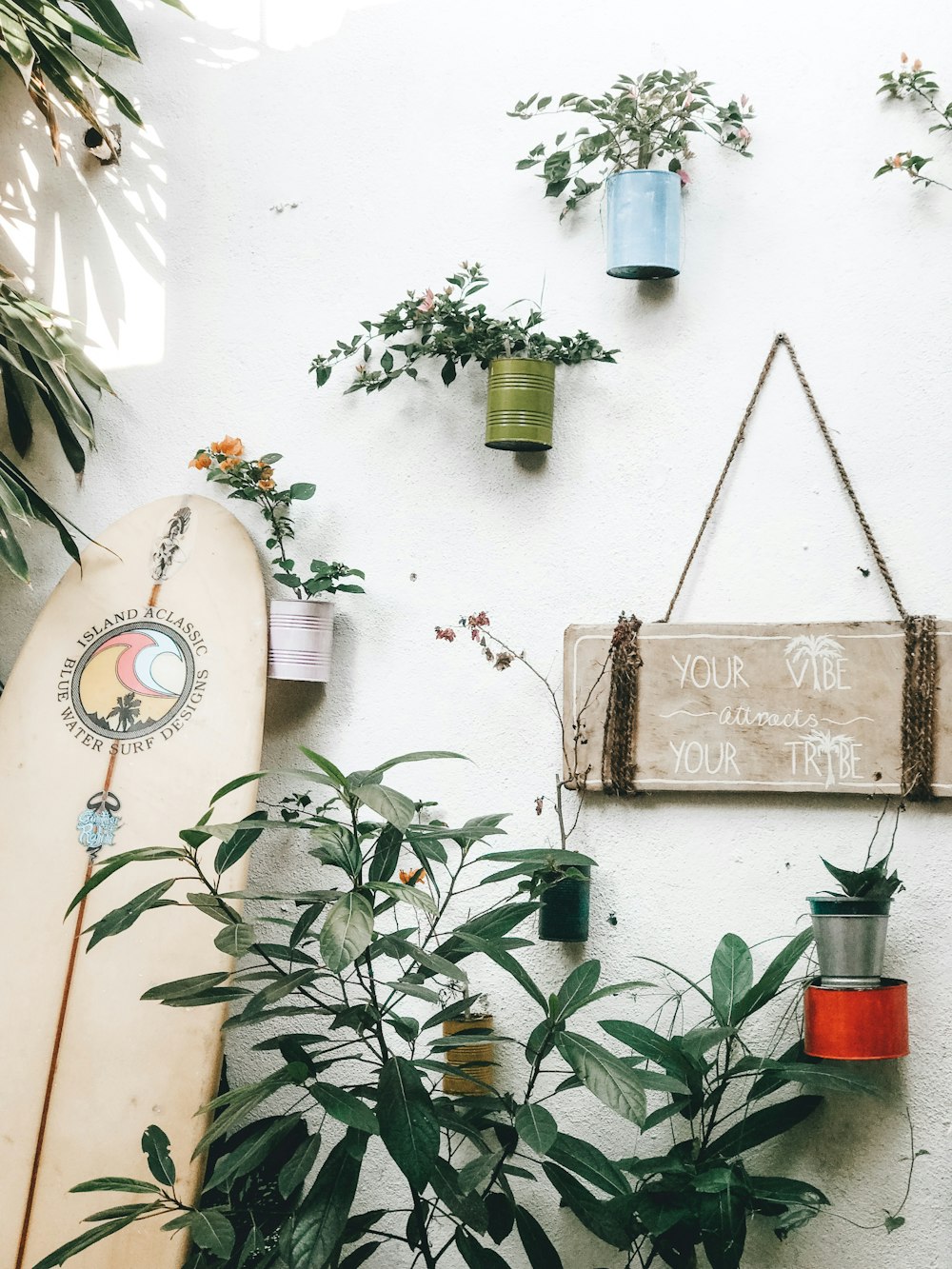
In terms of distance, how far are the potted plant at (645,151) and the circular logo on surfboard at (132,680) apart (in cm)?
114

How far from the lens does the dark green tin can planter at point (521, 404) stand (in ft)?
6.66

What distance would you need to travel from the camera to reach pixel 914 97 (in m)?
1.98

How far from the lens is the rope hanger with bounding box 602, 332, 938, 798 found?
6.03 ft

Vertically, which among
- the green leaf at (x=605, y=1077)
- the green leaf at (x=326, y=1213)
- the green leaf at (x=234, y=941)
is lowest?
the green leaf at (x=326, y=1213)

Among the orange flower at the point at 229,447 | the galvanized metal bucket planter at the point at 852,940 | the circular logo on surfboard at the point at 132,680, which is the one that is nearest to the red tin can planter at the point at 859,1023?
the galvanized metal bucket planter at the point at 852,940

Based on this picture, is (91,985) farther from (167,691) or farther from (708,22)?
(708,22)

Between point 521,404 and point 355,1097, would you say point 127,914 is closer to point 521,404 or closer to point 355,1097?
point 355,1097

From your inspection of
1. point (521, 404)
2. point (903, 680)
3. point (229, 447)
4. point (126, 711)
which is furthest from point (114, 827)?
point (903, 680)

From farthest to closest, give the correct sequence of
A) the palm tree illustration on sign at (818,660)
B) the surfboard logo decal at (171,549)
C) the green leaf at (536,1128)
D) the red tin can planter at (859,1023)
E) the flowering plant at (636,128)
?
the surfboard logo decal at (171,549) → the flowering plant at (636,128) → the palm tree illustration on sign at (818,660) → the red tin can planter at (859,1023) → the green leaf at (536,1128)

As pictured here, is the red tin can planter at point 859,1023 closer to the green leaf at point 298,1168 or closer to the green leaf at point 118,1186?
the green leaf at point 298,1168

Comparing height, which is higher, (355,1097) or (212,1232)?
(355,1097)

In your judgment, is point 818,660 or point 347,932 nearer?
→ point 347,932

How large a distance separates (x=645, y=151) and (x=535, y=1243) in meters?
1.84

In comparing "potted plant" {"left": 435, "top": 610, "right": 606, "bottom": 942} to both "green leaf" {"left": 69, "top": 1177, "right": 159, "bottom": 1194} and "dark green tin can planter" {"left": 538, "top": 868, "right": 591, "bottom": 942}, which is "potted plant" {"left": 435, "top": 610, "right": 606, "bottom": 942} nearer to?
"dark green tin can planter" {"left": 538, "top": 868, "right": 591, "bottom": 942}
